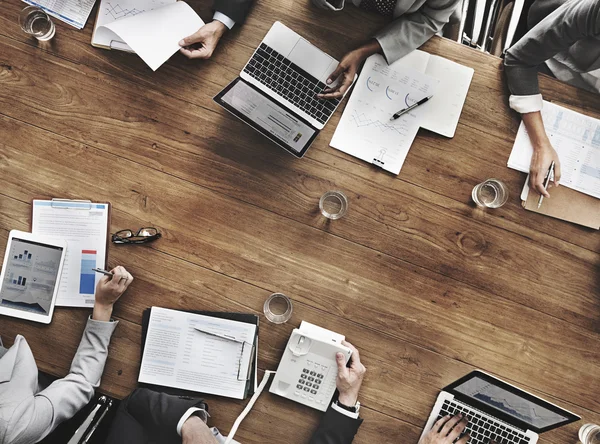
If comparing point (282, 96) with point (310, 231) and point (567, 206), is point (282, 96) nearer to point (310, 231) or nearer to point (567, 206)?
point (310, 231)

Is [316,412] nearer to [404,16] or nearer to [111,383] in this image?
[111,383]

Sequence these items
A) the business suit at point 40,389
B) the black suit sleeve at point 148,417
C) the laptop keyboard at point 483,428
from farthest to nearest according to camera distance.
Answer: the laptop keyboard at point 483,428 → the black suit sleeve at point 148,417 → the business suit at point 40,389

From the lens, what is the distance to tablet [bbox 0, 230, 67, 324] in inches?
70.2

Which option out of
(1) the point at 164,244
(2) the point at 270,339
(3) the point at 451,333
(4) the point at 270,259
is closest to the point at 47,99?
(1) the point at 164,244

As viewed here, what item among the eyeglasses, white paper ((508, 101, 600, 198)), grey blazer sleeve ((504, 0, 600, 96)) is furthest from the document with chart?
the eyeglasses

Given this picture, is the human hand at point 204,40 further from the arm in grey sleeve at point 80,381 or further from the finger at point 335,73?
the arm in grey sleeve at point 80,381

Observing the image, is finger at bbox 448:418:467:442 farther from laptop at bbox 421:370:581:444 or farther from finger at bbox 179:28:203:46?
finger at bbox 179:28:203:46

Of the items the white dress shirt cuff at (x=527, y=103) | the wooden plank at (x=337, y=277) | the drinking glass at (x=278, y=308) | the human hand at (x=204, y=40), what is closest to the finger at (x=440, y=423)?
the wooden plank at (x=337, y=277)

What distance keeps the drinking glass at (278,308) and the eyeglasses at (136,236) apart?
1.50 ft

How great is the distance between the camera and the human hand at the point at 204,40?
1786 millimetres

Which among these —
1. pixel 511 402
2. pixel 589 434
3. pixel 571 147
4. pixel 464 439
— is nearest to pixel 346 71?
pixel 571 147

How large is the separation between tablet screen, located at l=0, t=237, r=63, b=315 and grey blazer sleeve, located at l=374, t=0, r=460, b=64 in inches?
52.9

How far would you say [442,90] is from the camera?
1.81 meters

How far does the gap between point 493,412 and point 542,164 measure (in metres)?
0.88
